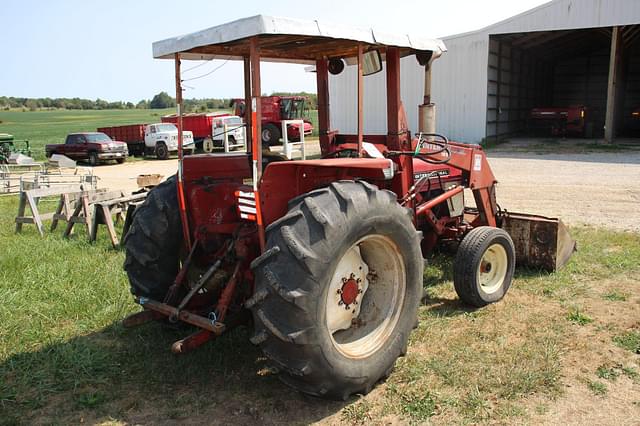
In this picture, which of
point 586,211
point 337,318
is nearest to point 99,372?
point 337,318

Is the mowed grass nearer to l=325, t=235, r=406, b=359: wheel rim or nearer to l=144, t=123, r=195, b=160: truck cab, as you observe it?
l=144, t=123, r=195, b=160: truck cab

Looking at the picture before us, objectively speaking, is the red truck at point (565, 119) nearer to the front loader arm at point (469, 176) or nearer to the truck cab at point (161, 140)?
the truck cab at point (161, 140)

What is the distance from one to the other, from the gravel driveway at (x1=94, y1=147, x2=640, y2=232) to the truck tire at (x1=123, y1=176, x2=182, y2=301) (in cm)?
664

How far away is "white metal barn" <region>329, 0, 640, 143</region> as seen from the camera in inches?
775

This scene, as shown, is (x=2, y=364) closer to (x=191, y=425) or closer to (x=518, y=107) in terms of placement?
(x=191, y=425)

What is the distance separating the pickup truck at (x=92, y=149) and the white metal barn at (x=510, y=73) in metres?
9.77

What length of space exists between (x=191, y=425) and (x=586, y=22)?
20.9m

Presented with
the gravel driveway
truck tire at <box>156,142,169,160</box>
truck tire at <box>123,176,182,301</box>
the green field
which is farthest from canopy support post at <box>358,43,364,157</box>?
the green field

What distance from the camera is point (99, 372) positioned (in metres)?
3.97

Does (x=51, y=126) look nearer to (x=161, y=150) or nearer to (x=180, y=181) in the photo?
(x=161, y=150)

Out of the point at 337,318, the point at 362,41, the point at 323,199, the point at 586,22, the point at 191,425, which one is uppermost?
the point at 586,22

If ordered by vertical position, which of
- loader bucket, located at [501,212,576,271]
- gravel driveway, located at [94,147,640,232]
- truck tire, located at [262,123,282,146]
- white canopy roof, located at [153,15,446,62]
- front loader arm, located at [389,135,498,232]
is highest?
white canopy roof, located at [153,15,446,62]

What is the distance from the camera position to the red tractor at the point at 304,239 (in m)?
3.06

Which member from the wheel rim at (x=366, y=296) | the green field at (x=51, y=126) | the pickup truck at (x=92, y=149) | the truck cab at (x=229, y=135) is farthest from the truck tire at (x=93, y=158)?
the wheel rim at (x=366, y=296)
